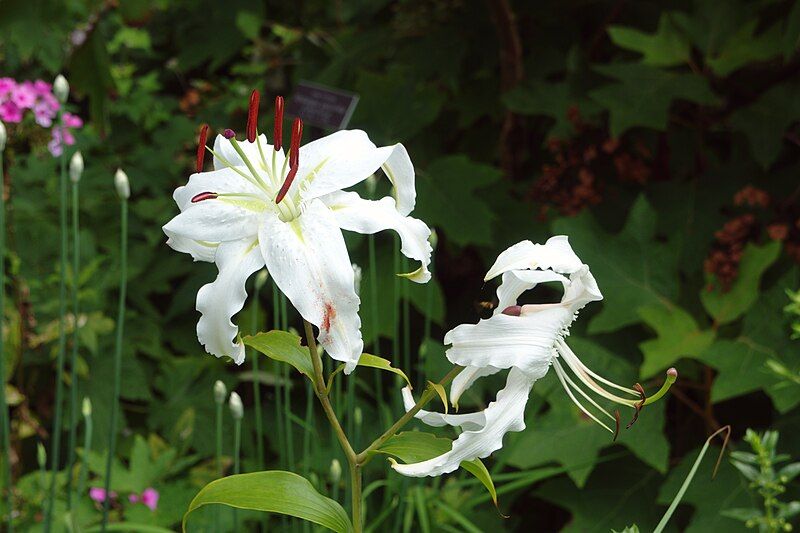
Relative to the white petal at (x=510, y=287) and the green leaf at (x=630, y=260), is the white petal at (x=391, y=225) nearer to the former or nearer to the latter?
the white petal at (x=510, y=287)

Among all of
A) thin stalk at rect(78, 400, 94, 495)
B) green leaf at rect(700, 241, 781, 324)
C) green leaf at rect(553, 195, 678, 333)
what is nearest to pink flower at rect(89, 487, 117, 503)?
thin stalk at rect(78, 400, 94, 495)

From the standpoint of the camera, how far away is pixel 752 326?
1384 millimetres

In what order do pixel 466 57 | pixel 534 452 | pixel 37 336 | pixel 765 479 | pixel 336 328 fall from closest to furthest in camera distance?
pixel 336 328
pixel 765 479
pixel 534 452
pixel 37 336
pixel 466 57

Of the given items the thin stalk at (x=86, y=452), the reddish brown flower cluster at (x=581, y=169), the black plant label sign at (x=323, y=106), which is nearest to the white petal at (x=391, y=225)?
the thin stalk at (x=86, y=452)

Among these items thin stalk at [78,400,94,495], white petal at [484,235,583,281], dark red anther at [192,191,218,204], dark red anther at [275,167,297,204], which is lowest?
thin stalk at [78,400,94,495]

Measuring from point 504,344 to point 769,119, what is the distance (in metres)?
1.11

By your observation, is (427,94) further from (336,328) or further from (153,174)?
(336,328)

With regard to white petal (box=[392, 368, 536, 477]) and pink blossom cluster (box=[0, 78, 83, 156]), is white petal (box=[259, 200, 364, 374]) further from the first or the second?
pink blossom cluster (box=[0, 78, 83, 156])

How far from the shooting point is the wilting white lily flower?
0.57 meters

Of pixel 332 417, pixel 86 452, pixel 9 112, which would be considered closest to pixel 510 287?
pixel 332 417

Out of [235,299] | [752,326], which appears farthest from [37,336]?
A: [235,299]

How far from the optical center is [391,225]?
588 millimetres

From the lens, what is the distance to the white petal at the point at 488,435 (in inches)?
22.1

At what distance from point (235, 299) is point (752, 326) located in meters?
1.01
